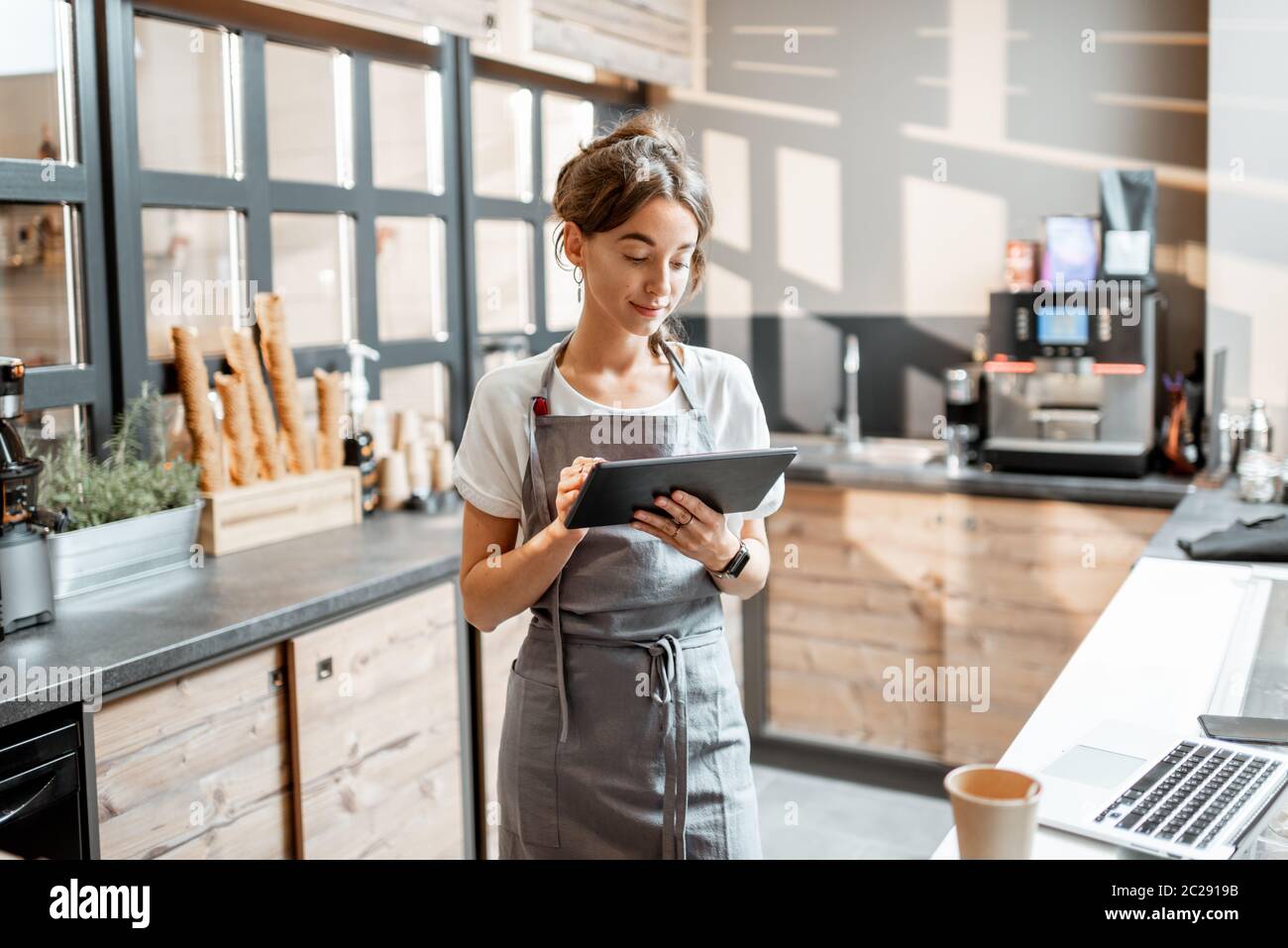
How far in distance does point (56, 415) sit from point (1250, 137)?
10.3 feet

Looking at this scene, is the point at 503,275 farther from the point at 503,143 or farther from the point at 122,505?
the point at 122,505

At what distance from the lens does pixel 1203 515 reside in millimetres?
3047

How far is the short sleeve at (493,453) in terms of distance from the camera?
1.73 meters

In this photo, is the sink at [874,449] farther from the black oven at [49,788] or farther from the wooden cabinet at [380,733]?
the black oven at [49,788]

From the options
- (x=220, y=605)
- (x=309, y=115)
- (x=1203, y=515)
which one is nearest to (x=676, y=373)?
(x=220, y=605)

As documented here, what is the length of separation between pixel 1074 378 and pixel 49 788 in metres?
2.90

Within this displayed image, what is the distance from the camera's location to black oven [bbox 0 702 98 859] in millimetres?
1896

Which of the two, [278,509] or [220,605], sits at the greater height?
[278,509]

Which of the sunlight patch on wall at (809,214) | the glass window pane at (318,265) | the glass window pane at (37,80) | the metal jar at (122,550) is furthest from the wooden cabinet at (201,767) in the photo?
the sunlight patch on wall at (809,214)

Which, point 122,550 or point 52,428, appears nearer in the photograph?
point 122,550

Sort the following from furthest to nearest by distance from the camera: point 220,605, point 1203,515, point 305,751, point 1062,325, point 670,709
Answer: point 1062,325
point 1203,515
point 305,751
point 220,605
point 670,709

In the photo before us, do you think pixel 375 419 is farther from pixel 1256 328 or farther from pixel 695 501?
pixel 1256 328

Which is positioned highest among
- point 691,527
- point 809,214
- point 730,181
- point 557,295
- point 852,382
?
point 730,181
